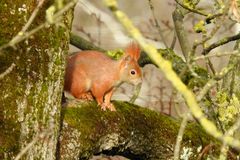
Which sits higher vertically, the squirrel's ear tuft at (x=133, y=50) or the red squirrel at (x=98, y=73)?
the squirrel's ear tuft at (x=133, y=50)

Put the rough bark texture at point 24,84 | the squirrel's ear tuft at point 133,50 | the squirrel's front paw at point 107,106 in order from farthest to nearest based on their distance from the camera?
the squirrel's ear tuft at point 133,50 → the squirrel's front paw at point 107,106 → the rough bark texture at point 24,84

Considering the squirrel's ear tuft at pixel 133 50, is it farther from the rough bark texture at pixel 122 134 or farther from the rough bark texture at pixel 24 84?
the rough bark texture at pixel 24 84

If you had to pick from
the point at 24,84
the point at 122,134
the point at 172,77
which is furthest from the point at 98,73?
the point at 172,77

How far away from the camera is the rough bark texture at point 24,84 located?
326 cm

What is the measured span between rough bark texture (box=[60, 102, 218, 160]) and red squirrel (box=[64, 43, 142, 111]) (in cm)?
25

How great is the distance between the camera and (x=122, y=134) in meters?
3.98

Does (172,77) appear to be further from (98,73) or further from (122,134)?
(98,73)

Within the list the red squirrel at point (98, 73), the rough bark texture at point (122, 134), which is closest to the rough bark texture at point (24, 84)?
the rough bark texture at point (122, 134)

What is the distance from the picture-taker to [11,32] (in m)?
3.26

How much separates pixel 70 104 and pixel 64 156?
362 millimetres

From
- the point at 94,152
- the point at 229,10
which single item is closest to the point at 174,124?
the point at 94,152

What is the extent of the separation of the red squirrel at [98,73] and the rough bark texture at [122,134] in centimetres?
25

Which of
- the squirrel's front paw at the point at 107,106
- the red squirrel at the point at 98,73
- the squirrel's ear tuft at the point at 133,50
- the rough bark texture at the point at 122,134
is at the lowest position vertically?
the rough bark texture at the point at 122,134

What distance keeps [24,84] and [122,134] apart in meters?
0.86
